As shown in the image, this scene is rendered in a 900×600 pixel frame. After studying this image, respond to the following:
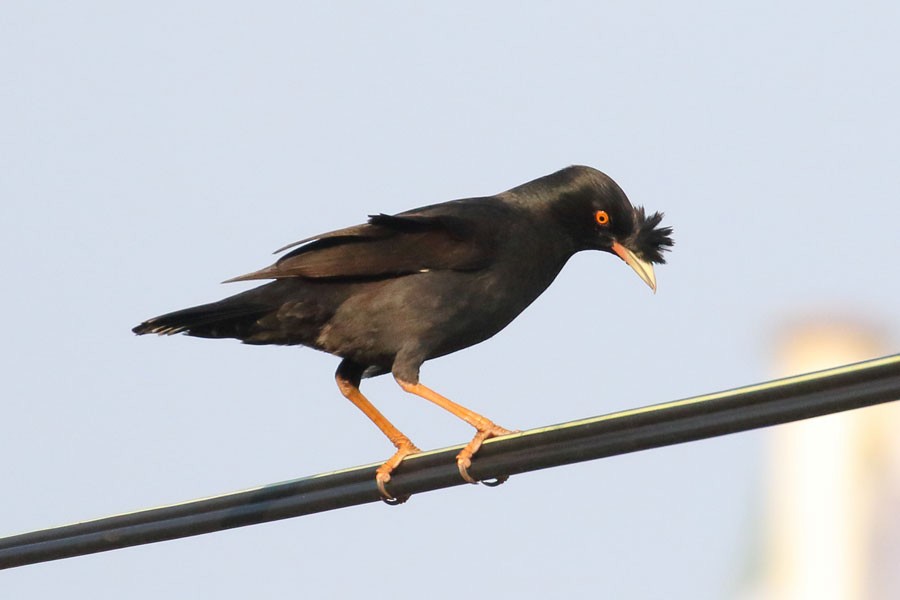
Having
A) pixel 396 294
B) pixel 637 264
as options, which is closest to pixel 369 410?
pixel 396 294

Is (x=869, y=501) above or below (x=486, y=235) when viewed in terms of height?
below

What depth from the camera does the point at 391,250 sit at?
7773 mm

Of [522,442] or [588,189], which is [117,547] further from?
[588,189]

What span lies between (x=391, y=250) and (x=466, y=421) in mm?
1014

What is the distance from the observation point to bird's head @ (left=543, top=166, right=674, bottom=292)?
8445 mm

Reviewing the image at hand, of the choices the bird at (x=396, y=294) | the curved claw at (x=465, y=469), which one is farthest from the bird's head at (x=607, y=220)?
the curved claw at (x=465, y=469)

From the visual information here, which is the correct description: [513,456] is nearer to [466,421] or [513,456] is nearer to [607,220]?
[466,421]

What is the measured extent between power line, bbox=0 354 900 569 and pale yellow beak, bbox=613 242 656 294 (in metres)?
2.69

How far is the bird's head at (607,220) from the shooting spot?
8.45m

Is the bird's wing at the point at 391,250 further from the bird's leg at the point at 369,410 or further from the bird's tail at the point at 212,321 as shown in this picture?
the bird's leg at the point at 369,410

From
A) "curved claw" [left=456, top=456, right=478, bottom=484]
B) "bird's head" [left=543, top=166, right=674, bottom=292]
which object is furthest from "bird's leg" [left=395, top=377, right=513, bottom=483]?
"bird's head" [left=543, top=166, right=674, bottom=292]

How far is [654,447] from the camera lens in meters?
4.65

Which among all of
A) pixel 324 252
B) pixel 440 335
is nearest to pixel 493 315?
pixel 440 335

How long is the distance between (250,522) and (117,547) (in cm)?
49
